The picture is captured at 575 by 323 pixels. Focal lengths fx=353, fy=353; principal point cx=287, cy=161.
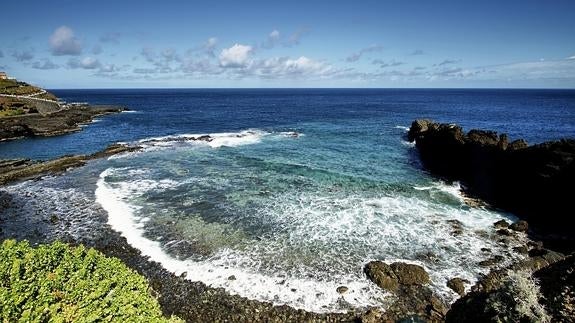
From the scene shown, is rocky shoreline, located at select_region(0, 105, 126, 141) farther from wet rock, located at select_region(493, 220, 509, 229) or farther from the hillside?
wet rock, located at select_region(493, 220, 509, 229)

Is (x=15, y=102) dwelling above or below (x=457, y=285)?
above

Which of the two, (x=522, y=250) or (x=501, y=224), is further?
(x=501, y=224)

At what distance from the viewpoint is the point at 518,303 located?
1320cm

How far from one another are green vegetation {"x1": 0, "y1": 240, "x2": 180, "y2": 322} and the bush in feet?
40.5

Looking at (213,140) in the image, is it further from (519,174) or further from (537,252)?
(537,252)

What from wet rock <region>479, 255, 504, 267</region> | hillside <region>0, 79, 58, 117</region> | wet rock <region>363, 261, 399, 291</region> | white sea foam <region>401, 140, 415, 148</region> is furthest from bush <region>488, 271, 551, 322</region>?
hillside <region>0, 79, 58, 117</region>

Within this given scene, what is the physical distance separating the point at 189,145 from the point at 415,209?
39143 mm

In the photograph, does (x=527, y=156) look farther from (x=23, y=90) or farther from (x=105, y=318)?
(x=23, y=90)

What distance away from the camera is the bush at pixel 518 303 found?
1280cm

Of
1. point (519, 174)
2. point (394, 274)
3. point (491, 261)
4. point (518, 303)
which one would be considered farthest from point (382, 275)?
point (519, 174)

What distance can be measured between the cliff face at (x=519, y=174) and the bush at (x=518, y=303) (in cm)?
1548

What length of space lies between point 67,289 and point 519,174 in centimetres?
3945

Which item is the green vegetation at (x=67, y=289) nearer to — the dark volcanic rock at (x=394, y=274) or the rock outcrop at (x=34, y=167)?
the dark volcanic rock at (x=394, y=274)

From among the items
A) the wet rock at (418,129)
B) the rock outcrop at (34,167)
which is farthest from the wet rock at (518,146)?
the rock outcrop at (34,167)
